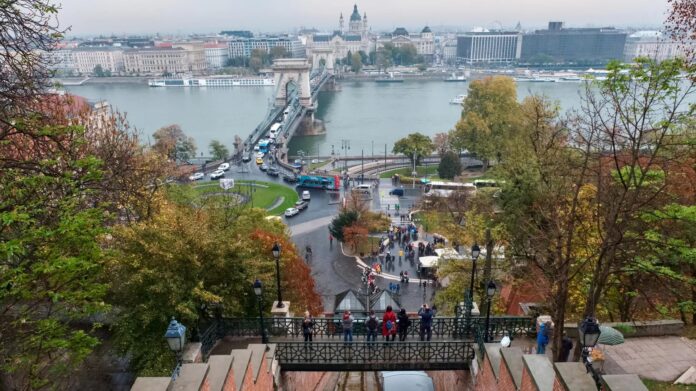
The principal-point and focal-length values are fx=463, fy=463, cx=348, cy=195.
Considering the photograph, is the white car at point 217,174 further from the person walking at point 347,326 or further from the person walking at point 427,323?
the person walking at point 427,323

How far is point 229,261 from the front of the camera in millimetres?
11727

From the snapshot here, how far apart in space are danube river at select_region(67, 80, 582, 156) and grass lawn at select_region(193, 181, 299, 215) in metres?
23.0

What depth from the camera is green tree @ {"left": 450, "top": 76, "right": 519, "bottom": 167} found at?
47906 millimetres

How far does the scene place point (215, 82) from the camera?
14362 cm

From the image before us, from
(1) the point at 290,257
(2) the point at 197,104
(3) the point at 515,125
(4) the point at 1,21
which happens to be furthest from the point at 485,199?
(2) the point at 197,104

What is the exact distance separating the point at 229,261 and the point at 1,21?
668cm

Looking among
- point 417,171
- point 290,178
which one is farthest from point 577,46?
point 290,178

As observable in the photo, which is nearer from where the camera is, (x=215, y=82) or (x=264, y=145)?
(x=264, y=145)

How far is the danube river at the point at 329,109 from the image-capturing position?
252 feet

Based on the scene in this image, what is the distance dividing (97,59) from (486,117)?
16838cm

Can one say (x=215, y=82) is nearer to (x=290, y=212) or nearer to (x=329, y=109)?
(x=329, y=109)

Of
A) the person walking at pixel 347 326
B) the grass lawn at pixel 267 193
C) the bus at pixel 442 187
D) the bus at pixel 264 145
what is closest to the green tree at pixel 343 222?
the grass lawn at pixel 267 193

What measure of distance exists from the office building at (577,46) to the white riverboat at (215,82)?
10104 cm

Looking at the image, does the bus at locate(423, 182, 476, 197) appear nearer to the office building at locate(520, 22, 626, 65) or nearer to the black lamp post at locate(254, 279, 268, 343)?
the black lamp post at locate(254, 279, 268, 343)
